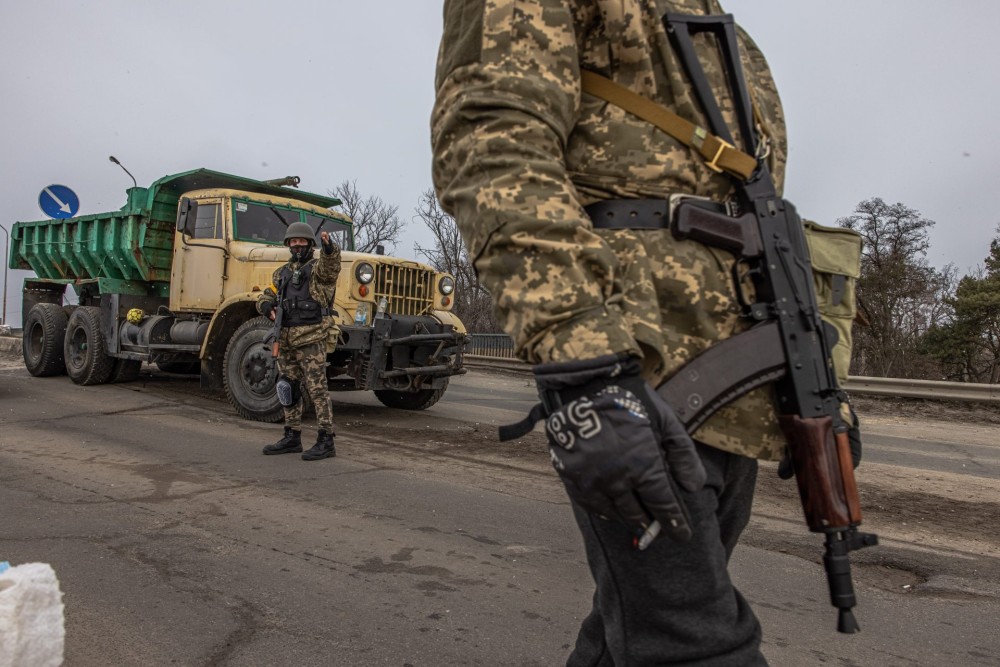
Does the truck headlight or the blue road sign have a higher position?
the blue road sign

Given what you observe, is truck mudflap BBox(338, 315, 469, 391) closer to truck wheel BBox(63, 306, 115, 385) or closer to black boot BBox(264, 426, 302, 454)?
black boot BBox(264, 426, 302, 454)

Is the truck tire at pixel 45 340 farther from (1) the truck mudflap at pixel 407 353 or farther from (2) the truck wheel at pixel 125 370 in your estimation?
(1) the truck mudflap at pixel 407 353

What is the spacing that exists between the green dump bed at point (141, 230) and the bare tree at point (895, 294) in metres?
20.3

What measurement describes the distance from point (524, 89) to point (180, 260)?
9.44 meters

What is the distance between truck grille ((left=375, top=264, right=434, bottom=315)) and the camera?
831 cm

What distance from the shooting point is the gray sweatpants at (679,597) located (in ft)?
4.18

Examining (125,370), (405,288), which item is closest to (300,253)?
(405,288)

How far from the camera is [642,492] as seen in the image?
1118 mm

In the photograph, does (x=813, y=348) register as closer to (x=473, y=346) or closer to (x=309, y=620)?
(x=309, y=620)

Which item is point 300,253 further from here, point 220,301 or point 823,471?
point 823,471

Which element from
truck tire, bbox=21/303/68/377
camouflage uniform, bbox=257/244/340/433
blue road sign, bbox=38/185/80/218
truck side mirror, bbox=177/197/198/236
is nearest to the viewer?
camouflage uniform, bbox=257/244/340/433

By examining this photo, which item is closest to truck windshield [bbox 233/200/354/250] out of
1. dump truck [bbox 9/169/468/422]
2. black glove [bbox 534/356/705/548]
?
Answer: dump truck [bbox 9/169/468/422]

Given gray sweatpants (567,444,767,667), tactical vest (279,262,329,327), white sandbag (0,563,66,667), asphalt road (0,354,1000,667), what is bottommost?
asphalt road (0,354,1000,667)

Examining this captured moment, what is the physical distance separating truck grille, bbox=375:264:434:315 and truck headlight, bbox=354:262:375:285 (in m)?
0.18
